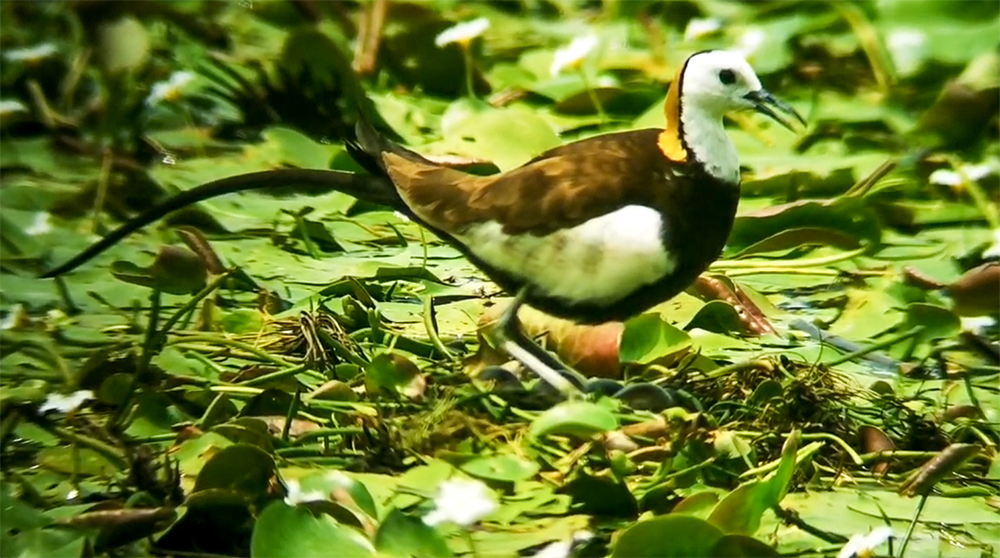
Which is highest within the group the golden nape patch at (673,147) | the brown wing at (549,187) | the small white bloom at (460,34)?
the golden nape patch at (673,147)

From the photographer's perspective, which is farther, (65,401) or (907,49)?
(907,49)

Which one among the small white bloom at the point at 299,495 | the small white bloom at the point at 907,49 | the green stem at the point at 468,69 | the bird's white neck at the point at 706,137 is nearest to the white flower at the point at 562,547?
the small white bloom at the point at 299,495

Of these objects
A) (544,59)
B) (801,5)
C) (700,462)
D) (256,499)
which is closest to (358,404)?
(256,499)

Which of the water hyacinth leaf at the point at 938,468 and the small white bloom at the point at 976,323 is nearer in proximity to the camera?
the water hyacinth leaf at the point at 938,468

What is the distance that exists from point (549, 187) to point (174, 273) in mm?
237

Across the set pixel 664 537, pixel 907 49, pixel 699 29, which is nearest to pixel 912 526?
pixel 664 537

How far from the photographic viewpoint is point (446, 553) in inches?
28.3

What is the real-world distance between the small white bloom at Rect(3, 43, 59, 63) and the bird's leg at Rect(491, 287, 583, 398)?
637mm

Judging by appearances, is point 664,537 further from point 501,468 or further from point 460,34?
point 460,34

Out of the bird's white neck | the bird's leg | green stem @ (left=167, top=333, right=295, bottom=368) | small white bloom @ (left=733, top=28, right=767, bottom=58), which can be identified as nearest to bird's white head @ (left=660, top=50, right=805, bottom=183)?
the bird's white neck

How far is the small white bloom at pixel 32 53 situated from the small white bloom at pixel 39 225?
28cm

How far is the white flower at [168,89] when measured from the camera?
1.12 metres

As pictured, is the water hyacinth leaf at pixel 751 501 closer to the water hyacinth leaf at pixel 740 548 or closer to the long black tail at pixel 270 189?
the water hyacinth leaf at pixel 740 548

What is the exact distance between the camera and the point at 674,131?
81cm
